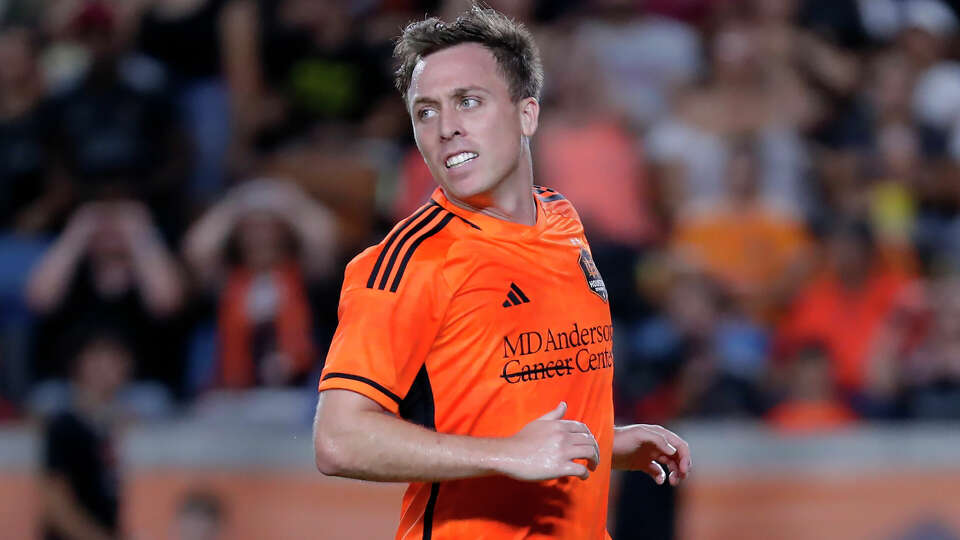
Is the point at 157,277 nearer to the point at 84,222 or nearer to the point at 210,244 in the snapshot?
the point at 210,244

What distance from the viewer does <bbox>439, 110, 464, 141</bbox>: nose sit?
3.28m

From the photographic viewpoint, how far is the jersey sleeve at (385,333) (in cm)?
297

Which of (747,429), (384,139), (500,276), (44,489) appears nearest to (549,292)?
(500,276)

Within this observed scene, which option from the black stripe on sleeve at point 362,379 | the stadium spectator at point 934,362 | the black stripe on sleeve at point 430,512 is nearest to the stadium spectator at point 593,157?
the stadium spectator at point 934,362

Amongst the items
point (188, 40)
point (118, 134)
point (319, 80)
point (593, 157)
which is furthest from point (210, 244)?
point (593, 157)

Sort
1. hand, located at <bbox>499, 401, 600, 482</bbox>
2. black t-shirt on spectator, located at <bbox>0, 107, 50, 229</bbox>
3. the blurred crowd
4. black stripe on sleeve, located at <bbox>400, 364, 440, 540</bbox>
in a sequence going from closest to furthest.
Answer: hand, located at <bbox>499, 401, 600, 482</bbox> < black stripe on sleeve, located at <bbox>400, 364, 440, 540</bbox> < the blurred crowd < black t-shirt on spectator, located at <bbox>0, 107, 50, 229</bbox>

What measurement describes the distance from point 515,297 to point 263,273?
449 cm

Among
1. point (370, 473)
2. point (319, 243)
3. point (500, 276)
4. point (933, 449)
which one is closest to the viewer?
point (370, 473)

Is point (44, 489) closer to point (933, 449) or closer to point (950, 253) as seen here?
point (933, 449)

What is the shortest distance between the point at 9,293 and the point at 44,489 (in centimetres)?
146

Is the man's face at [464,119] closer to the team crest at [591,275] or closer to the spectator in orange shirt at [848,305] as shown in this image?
the team crest at [591,275]

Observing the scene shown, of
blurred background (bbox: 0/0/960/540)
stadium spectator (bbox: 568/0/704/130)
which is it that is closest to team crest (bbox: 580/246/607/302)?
blurred background (bbox: 0/0/960/540)

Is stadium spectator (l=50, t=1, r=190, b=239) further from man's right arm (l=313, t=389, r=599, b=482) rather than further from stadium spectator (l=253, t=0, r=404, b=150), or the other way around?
man's right arm (l=313, t=389, r=599, b=482)

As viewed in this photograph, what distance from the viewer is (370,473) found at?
2.92 meters
